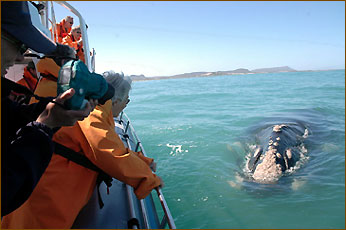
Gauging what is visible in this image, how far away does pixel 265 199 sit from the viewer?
218 inches

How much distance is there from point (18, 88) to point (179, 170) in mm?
6084

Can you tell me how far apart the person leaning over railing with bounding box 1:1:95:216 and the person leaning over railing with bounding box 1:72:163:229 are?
0.83 metres

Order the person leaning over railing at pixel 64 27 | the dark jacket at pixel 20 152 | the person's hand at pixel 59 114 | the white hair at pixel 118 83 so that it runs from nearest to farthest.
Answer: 1. the dark jacket at pixel 20 152
2. the person's hand at pixel 59 114
3. the white hair at pixel 118 83
4. the person leaning over railing at pixel 64 27

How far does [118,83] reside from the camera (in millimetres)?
2963

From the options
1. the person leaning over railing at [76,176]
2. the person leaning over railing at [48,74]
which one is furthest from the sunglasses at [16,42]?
the person leaning over railing at [48,74]

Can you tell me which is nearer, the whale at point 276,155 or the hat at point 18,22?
the hat at point 18,22

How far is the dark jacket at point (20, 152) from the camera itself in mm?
1107

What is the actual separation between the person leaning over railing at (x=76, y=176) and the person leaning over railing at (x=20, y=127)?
83 centimetres

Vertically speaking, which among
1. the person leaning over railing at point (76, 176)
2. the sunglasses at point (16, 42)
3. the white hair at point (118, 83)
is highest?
the sunglasses at point (16, 42)

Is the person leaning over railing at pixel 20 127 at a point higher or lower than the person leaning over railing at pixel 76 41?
lower

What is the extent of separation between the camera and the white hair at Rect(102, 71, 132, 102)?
2.93 metres

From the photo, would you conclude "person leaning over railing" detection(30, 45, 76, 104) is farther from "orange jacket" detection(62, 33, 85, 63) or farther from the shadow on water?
the shadow on water

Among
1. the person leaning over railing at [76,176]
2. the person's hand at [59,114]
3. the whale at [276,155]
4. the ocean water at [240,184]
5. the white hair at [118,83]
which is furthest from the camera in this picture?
the whale at [276,155]

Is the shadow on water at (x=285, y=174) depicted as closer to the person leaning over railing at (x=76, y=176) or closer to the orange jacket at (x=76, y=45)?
the person leaning over railing at (x=76, y=176)
